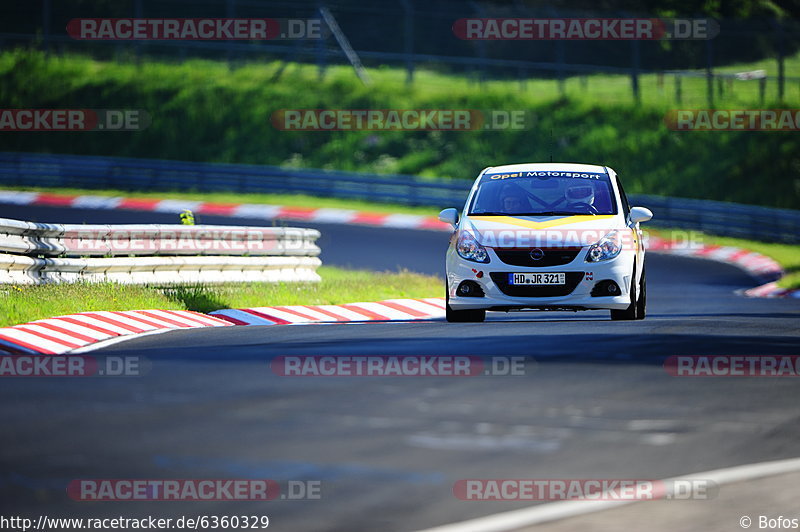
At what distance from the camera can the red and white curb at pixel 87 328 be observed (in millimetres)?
12102

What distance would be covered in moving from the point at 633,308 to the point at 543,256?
1258mm

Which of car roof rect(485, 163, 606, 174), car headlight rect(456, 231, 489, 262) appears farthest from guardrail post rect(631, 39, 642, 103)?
car headlight rect(456, 231, 489, 262)

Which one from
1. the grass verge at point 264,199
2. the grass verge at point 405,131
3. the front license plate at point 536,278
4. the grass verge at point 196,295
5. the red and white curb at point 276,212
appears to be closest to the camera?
the front license plate at point 536,278

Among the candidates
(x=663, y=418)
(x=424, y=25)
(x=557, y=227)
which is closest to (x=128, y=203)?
(x=424, y=25)

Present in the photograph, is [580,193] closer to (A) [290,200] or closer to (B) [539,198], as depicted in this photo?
(B) [539,198]

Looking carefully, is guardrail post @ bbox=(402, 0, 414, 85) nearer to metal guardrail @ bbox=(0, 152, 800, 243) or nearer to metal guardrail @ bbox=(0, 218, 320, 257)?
metal guardrail @ bbox=(0, 152, 800, 243)

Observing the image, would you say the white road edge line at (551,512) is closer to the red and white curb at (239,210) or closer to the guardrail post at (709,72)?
the red and white curb at (239,210)

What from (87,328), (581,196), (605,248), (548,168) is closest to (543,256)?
(605,248)

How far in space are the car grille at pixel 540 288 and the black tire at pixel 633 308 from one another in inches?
29.4

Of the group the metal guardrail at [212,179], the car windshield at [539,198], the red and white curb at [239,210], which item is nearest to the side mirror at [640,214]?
the car windshield at [539,198]

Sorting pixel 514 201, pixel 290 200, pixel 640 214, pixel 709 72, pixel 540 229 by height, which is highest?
pixel 709 72

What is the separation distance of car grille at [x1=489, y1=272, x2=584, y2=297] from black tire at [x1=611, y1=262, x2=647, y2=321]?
746 mm

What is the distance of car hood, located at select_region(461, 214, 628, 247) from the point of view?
14.2 m

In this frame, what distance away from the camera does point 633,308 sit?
1477 centimetres
